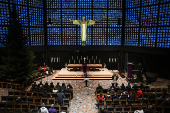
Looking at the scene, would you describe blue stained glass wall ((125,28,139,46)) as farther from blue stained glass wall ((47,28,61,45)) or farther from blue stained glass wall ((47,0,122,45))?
blue stained glass wall ((47,28,61,45))

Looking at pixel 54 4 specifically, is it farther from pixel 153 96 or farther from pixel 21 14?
pixel 153 96

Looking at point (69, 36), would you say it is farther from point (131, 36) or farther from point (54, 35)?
point (131, 36)

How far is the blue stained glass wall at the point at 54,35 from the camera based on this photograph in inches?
999

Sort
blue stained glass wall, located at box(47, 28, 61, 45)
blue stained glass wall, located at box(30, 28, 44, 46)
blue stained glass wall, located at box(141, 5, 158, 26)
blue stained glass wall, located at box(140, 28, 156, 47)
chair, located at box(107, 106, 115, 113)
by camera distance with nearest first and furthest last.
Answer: chair, located at box(107, 106, 115, 113)
blue stained glass wall, located at box(141, 5, 158, 26)
blue stained glass wall, located at box(140, 28, 156, 47)
blue stained glass wall, located at box(30, 28, 44, 46)
blue stained glass wall, located at box(47, 28, 61, 45)

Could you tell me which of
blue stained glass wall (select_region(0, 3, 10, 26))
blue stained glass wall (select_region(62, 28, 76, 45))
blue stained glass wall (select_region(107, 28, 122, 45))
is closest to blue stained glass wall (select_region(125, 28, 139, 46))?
blue stained glass wall (select_region(107, 28, 122, 45))

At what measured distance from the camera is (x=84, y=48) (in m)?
25.7

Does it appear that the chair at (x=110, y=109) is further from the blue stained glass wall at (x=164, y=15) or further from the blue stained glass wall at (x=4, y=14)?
the blue stained glass wall at (x=4, y=14)

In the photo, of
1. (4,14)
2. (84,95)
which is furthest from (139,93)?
(4,14)

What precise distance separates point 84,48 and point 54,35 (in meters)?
4.94

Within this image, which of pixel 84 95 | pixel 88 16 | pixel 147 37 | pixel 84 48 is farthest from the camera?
pixel 84 48

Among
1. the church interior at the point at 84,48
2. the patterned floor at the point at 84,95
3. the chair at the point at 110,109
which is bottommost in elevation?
the patterned floor at the point at 84,95

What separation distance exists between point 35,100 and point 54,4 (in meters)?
17.3

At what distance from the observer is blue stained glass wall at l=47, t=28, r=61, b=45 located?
25.4 m

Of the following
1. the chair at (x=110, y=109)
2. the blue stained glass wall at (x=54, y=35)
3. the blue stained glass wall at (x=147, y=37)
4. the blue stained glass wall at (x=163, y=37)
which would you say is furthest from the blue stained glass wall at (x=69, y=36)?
the chair at (x=110, y=109)
